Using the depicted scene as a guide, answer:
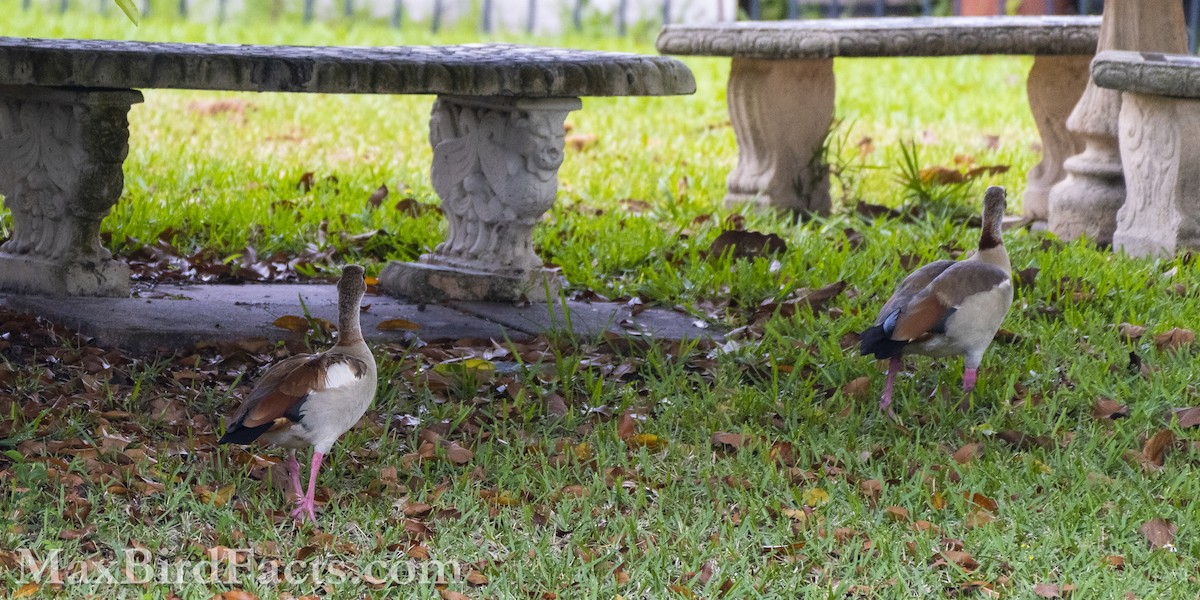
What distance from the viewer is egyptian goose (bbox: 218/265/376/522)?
301 cm

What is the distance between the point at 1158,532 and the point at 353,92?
2379 mm

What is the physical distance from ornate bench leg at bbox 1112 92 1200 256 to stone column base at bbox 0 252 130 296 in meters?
3.76

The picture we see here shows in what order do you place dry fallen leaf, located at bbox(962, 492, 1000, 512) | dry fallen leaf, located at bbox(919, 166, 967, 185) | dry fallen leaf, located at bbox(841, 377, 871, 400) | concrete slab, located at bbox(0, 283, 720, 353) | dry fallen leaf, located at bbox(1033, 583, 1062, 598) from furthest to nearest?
dry fallen leaf, located at bbox(919, 166, 967, 185), concrete slab, located at bbox(0, 283, 720, 353), dry fallen leaf, located at bbox(841, 377, 871, 400), dry fallen leaf, located at bbox(962, 492, 1000, 512), dry fallen leaf, located at bbox(1033, 583, 1062, 598)

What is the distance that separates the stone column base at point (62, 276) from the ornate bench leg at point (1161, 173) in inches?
148

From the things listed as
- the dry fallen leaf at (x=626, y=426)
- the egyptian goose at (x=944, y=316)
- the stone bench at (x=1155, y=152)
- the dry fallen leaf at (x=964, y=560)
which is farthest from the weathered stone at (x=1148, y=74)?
the dry fallen leaf at (x=964, y=560)

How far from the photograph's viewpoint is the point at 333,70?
3.96 meters

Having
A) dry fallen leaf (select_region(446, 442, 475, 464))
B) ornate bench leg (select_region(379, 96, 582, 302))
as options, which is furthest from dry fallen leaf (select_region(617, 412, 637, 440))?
ornate bench leg (select_region(379, 96, 582, 302))

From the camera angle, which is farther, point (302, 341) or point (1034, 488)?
point (302, 341)

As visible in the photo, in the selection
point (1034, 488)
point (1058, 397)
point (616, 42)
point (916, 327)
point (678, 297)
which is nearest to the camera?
point (1034, 488)

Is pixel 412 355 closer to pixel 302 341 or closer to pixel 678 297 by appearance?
pixel 302 341

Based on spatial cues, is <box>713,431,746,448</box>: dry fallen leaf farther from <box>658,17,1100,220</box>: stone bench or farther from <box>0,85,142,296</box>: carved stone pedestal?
<box>658,17,1100,220</box>: stone bench

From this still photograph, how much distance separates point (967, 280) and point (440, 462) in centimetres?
146

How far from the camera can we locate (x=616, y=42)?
41.4 feet

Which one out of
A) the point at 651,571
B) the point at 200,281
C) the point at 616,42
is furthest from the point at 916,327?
the point at 616,42
